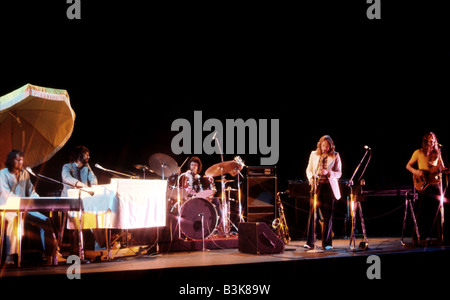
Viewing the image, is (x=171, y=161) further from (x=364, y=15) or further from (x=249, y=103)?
(x=364, y=15)

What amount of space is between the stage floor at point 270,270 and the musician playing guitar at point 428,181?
96 centimetres

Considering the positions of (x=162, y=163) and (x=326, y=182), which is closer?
(x=326, y=182)

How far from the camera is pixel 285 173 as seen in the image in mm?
9734

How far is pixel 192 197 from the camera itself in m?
6.78

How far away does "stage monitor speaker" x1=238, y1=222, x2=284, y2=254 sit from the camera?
17.8 feet

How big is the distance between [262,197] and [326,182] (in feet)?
7.32

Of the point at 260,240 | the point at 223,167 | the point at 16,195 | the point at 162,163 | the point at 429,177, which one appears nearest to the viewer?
the point at 16,195

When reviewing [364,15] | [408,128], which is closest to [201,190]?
[364,15]

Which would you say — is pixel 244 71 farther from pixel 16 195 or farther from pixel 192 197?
pixel 16 195

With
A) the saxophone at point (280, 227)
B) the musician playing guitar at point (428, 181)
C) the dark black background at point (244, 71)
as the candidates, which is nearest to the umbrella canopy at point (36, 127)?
the dark black background at point (244, 71)

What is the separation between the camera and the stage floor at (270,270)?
13.4 ft

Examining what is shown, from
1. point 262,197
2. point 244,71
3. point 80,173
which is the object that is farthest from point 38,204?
point 244,71

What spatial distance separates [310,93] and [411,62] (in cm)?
240

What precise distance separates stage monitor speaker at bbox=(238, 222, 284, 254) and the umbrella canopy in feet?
9.94
